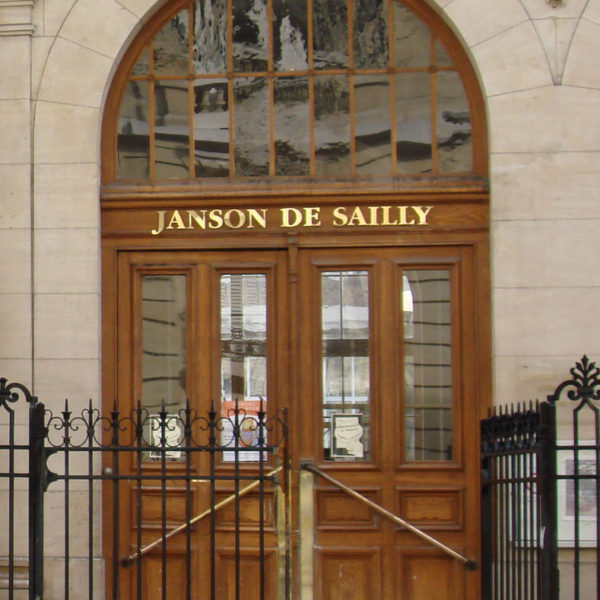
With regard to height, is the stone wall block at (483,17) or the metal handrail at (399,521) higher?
the stone wall block at (483,17)

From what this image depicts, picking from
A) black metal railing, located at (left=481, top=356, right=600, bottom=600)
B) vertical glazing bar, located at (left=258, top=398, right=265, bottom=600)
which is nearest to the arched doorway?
black metal railing, located at (left=481, top=356, right=600, bottom=600)

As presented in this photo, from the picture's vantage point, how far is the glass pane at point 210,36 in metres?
10.7

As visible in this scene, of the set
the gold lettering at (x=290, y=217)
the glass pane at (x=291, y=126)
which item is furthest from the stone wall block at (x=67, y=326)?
the glass pane at (x=291, y=126)

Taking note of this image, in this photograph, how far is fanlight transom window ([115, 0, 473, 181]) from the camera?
10.5 metres

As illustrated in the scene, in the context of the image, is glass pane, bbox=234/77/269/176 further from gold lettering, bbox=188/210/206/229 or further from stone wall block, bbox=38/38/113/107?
stone wall block, bbox=38/38/113/107

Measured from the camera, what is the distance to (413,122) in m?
10.6

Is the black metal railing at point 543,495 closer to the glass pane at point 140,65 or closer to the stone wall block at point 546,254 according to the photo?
the stone wall block at point 546,254

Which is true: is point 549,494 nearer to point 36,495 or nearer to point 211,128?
point 36,495

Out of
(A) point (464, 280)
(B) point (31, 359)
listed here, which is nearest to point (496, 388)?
(A) point (464, 280)

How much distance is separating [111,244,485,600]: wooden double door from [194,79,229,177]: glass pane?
73 cm

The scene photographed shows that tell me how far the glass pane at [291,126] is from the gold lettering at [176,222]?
885mm

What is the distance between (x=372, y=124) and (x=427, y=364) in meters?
2.04

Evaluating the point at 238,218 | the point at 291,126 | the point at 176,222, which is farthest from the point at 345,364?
the point at 291,126

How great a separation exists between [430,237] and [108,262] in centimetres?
266
